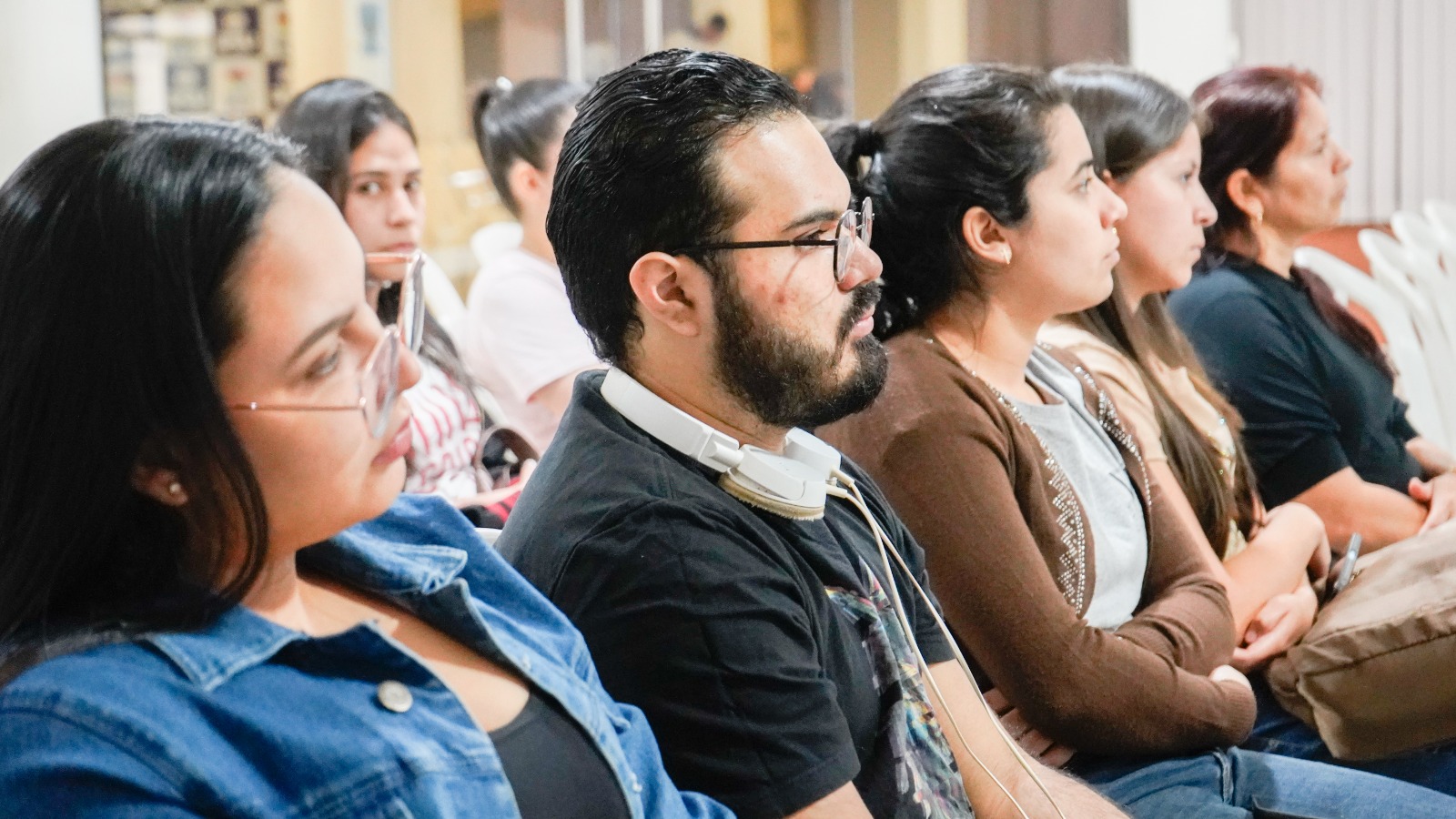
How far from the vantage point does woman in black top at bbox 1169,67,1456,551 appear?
7.75 ft

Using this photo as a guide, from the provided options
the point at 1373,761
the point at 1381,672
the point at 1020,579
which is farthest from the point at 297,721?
the point at 1373,761

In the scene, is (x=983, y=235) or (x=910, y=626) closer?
(x=910, y=626)

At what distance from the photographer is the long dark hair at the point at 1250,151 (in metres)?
2.54

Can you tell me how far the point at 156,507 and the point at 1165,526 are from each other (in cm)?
135

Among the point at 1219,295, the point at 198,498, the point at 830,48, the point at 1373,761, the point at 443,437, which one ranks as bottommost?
the point at 1373,761

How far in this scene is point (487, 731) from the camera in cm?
92

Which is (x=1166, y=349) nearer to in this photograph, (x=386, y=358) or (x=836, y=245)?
(x=836, y=245)

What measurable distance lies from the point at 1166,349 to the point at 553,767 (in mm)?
1590

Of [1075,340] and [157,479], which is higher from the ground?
[157,479]

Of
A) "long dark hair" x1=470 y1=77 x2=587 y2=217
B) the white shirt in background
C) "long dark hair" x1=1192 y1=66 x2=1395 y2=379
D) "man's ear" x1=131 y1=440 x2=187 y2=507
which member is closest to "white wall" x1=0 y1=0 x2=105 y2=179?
"long dark hair" x1=470 y1=77 x2=587 y2=217

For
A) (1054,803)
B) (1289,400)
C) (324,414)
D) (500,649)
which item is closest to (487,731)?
(500,649)

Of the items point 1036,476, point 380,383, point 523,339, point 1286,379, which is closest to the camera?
point 380,383

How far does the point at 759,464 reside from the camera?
1.18 meters

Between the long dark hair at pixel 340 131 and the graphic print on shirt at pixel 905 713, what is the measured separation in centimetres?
143
